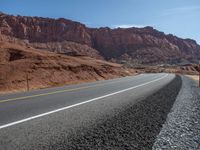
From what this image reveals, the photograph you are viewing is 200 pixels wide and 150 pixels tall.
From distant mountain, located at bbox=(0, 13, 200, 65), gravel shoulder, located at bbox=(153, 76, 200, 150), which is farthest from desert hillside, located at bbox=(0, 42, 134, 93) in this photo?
distant mountain, located at bbox=(0, 13, 200, 65)

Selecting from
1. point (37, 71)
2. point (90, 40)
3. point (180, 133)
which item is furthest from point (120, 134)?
point (90, 40)

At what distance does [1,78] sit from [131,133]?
84.8 feet

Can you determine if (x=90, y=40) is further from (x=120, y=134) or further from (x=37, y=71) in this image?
(x=120, y=134)

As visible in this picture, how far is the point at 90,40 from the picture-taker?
173 m

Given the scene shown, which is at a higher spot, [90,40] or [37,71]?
[90,40]

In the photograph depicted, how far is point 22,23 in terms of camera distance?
155500 mm

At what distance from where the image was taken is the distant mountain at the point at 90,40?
147 meters

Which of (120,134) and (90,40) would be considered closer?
(120,134)

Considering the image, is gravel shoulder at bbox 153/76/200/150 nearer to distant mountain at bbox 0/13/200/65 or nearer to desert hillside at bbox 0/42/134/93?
desert hillside at bbox 0/42/134/93

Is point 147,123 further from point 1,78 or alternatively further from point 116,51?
point 116,51

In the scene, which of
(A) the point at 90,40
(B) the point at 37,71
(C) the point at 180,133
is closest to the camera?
(C) the point at 180,133

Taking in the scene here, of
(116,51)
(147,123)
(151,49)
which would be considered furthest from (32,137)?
(151,49)

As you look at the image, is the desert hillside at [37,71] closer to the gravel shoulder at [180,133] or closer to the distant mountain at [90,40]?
the gravel shoulder at [180,133]

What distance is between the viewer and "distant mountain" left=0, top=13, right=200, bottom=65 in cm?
14675
